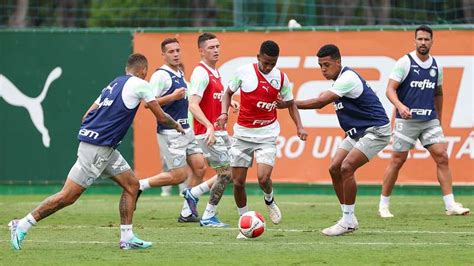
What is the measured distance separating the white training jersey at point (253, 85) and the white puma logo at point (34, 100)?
30.6 feet

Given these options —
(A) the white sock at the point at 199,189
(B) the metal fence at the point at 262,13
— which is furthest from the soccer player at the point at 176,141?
(B) the metal fence at the point at 262,13

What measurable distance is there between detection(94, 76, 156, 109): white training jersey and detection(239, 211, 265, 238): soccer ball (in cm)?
Result: 186

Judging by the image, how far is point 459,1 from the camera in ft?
73.5

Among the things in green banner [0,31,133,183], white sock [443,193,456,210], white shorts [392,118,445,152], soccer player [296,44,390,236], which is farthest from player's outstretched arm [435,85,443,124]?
green banner [0,31,133,183]

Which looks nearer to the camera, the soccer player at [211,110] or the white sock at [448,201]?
the soccer player at [211,110]

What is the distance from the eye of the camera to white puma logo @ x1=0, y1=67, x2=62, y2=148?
23250 millimetres

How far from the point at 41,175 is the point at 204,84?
27.0ft

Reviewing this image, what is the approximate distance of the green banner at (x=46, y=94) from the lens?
23.1 meters

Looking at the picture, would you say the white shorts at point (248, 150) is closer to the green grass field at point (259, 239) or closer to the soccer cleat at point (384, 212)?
the green grass field at point (259, 239)

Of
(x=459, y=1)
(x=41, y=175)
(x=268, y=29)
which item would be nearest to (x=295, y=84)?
(x=268, y=29)

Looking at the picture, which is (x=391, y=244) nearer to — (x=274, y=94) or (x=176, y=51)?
(x=274, y=94)

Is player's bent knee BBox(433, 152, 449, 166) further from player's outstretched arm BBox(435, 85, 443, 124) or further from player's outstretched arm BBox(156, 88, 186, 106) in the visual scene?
player's outstretched arm BBox(156, 88, 186, 106)

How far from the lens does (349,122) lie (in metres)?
14.4

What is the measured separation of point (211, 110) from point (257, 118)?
1745 mm
